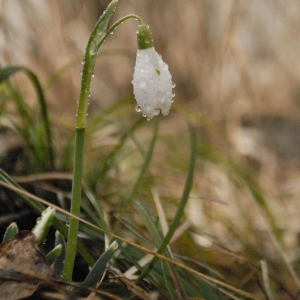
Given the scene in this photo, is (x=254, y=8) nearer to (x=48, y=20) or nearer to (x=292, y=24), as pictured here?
(x=292, y=24)

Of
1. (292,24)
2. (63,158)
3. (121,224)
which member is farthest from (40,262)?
(292,24)

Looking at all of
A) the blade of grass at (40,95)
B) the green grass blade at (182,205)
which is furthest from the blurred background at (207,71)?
the green grass blade at (182,205)

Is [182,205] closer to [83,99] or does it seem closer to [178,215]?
[178,215]

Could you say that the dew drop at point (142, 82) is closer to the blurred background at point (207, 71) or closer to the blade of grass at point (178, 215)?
the blade of grass at point (178, 215)

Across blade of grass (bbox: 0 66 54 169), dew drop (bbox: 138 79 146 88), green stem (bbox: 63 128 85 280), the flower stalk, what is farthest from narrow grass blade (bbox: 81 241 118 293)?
blade of grass (bbox: 0 66 54 169)

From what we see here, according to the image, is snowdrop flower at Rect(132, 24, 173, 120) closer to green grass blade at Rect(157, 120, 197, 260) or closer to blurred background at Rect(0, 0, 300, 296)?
green grass blade at Rect(157, 120, 197, 260)
